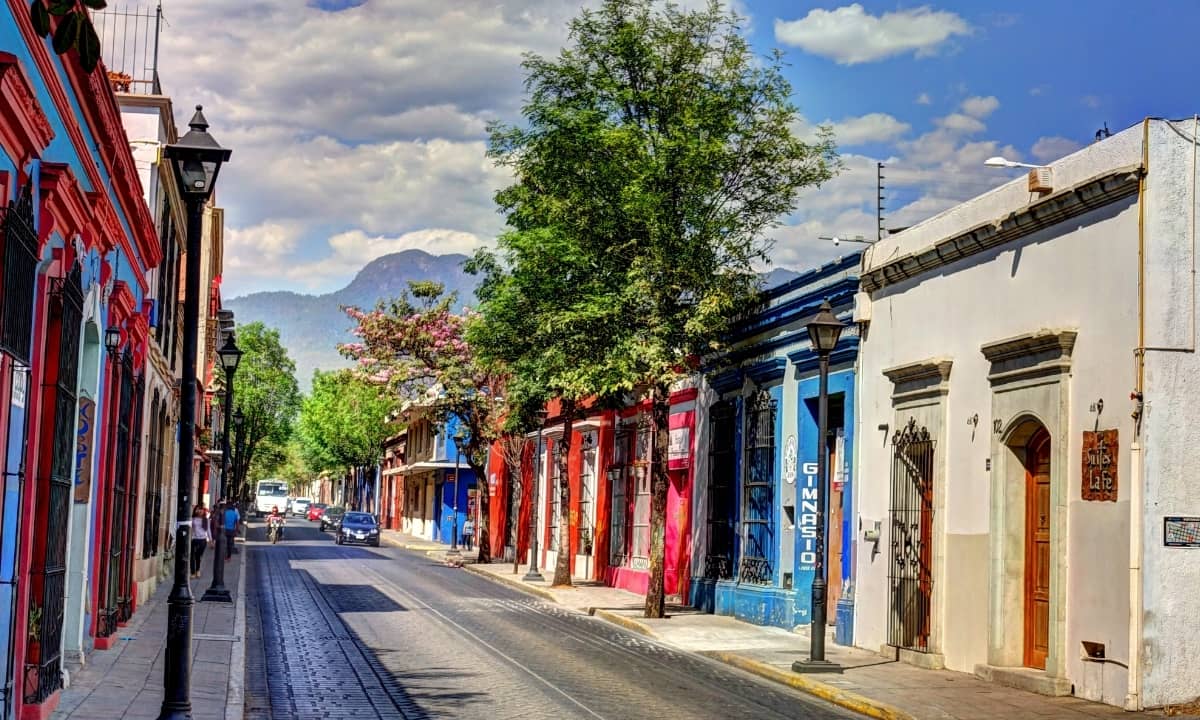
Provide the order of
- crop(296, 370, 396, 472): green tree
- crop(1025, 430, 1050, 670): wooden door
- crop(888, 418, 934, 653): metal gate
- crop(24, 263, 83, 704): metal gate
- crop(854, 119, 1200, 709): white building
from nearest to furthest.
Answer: crop(24, 263, 83, 704): metal gate, crop(854, 119, 1200, 709): white building, crop(1025, 430, 1050, 670): wooden door, crop(888, 418, 934, 653): metal gate, crop(296, 370, 396, 472): green tree

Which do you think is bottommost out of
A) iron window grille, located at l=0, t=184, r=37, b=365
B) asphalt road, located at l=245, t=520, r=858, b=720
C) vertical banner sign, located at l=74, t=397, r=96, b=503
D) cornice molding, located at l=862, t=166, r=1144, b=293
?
asphalt road, located at l=245, t=520, r=858, b=720

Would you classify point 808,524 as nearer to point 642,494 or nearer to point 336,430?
point 642,494

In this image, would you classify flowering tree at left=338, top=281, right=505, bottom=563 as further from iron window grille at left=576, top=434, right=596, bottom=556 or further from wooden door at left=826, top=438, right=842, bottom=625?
wooden door at left=826, top=438, right=842, bottom=625

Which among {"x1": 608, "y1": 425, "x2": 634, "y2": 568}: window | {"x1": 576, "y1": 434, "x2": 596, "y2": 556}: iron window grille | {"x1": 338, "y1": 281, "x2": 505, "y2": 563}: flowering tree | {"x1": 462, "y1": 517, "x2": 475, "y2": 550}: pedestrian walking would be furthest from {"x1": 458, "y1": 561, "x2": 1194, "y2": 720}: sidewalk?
{"x1": 462, "y1": 517, "x2": 475, "y2": 550}: pedestrian walking

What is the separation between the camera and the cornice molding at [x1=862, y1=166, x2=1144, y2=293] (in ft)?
46.4

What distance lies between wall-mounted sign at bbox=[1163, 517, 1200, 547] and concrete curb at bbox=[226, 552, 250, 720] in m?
8.71

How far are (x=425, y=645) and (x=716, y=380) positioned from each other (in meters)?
9.39

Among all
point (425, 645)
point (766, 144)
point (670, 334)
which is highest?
point (766, 144)

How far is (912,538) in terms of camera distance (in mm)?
18609

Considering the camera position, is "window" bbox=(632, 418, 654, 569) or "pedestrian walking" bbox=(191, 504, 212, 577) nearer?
"window" bbox=(632, 418, 654, 569)

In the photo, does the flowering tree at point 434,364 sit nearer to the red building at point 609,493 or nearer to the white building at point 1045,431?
the red building at point 609,493

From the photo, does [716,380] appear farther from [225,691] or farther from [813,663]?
[225,691]

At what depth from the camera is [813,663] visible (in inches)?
655

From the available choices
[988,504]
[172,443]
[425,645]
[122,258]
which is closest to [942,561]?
[988,504]
